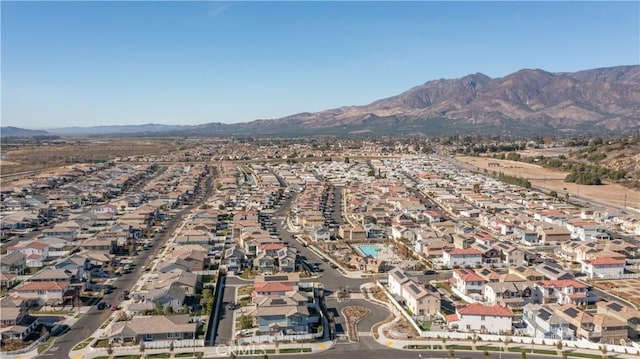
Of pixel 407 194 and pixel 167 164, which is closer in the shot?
pixel 407 194

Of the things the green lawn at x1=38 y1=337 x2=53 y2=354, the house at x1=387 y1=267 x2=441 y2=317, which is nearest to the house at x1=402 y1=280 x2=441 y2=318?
the house at x1=387 y1=267 x2=441 y2=317

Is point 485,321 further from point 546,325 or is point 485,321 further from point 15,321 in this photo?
point 15,321

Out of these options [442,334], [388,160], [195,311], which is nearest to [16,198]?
[195,311]

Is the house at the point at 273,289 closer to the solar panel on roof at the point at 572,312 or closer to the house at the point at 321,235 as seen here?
the solar panel on roof at the point at 572,312

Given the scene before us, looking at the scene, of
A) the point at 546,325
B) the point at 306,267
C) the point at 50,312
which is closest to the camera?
the point at 546,325

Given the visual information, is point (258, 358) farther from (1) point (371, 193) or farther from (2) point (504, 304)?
(1) point (371, 193)

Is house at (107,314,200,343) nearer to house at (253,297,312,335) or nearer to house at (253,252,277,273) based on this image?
house at (253,297,312,335)

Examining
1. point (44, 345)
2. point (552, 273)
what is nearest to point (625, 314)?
point (552, 273)
